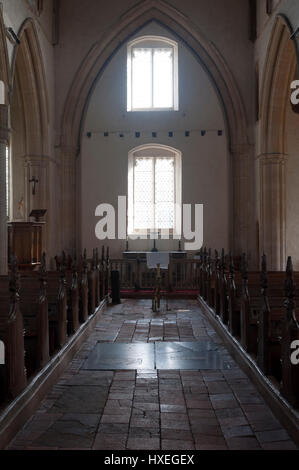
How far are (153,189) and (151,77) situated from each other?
11.3 feet

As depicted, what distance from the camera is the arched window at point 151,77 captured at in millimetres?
14664

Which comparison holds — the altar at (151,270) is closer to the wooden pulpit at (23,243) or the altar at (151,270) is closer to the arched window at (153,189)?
the arched window at (153,189)

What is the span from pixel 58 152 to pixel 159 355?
950cm

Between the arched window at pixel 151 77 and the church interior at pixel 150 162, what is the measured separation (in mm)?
39

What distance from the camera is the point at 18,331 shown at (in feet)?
11.3

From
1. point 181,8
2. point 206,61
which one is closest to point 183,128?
point 206,61

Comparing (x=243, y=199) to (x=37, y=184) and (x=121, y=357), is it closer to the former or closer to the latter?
(x=37, y=184)

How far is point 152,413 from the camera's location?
11.6 feet

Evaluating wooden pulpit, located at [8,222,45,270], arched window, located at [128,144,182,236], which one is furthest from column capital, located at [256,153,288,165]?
wooden pulpit, located at [8,222,45,270]

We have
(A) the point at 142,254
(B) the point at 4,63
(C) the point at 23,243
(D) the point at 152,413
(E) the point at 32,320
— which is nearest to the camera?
(D) the point at 152,413

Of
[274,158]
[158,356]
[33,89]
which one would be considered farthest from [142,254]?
[158,356]

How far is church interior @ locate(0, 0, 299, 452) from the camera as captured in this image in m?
7.37

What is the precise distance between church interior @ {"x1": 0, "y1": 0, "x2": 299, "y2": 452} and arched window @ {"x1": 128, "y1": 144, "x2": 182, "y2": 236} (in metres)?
0.04
